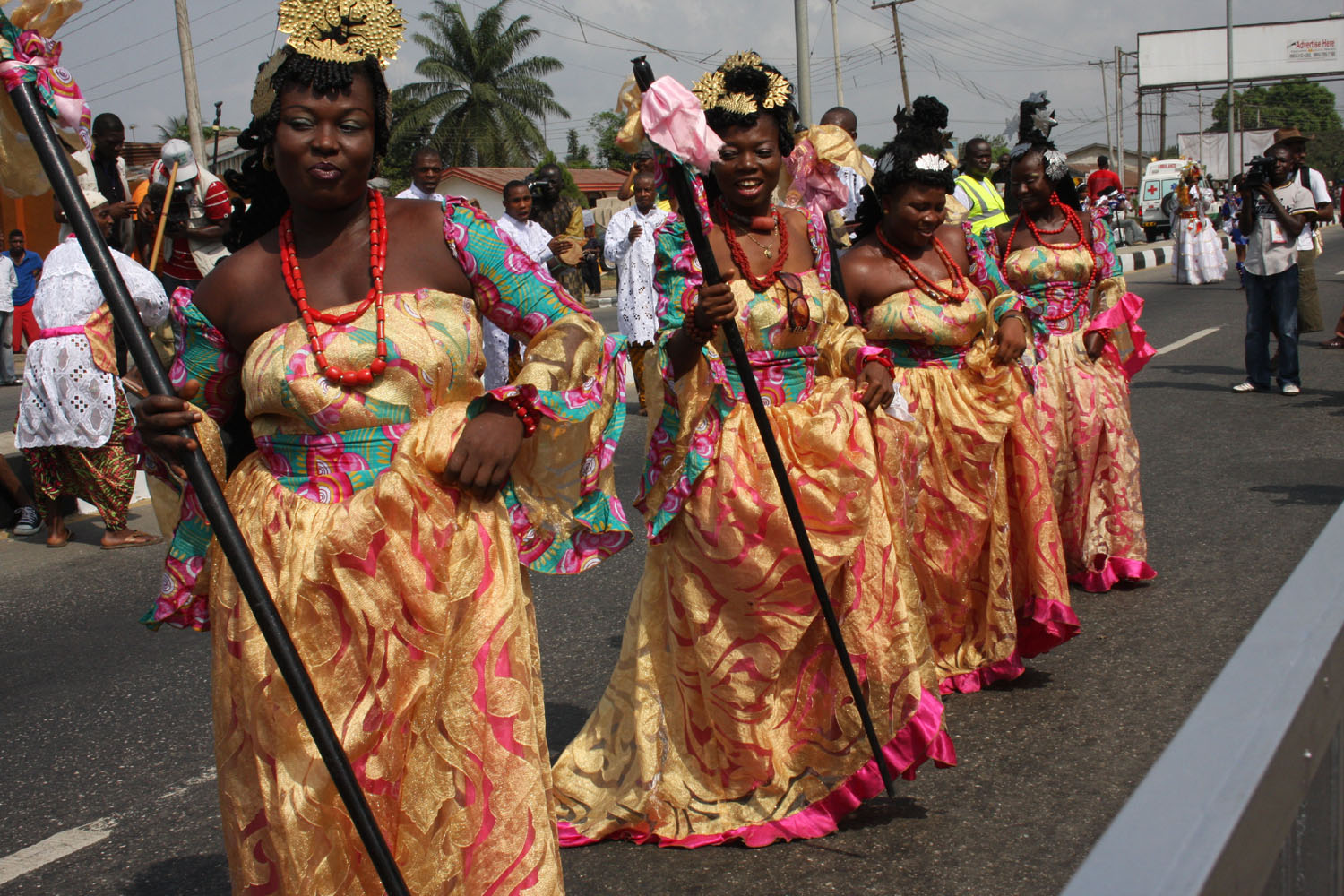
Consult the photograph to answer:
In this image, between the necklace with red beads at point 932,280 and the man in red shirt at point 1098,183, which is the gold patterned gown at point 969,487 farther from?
the man in red shirt at point 1098,183

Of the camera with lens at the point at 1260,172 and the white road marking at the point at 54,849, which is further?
the camera with lens at the point at 1260,172

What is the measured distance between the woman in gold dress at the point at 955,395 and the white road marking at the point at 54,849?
288 centimetres

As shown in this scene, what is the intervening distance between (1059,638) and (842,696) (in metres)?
1.54

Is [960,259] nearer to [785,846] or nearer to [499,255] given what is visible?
[785,846]

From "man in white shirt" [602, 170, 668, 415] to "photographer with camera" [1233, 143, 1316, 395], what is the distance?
5.26 metres

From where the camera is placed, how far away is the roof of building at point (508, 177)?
47094 millimetres

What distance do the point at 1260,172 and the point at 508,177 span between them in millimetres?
37305

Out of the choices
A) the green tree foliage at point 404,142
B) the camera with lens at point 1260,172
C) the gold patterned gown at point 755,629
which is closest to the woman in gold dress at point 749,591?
the gold patterned gown at point 755,629

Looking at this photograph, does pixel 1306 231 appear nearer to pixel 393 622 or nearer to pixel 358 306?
pixel 358 306

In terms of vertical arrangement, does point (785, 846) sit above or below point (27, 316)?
below

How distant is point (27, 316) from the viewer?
16.4 metres

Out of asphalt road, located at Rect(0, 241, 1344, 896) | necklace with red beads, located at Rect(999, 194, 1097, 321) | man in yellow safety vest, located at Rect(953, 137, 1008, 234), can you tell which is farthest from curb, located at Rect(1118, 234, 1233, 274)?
necklace with red beads, located at Rect(999, 194, 1097, 321)

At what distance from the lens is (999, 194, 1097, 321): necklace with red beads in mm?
6176

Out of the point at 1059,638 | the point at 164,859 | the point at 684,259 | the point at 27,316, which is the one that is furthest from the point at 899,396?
the point at 27,316
